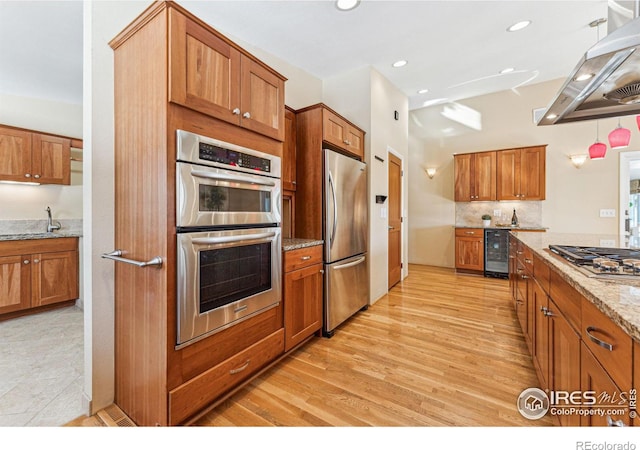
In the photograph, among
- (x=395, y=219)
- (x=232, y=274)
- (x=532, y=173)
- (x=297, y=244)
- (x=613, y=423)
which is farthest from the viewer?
(x=532, y=173)

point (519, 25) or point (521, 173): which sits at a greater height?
point (519, 25)

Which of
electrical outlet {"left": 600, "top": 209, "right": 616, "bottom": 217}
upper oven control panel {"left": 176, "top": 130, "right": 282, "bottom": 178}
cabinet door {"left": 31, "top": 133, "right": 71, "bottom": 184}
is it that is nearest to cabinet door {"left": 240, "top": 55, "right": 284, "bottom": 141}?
upper oven control panel {"left": 176, "top": 130, "right": 282, "bottom": 178}

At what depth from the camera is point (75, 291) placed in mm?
3418

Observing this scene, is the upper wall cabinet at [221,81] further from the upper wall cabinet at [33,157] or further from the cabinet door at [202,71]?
the upper wall cabinet at [33,157]

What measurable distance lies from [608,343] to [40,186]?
548cm

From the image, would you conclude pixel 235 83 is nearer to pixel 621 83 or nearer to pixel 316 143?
pixel 316 143

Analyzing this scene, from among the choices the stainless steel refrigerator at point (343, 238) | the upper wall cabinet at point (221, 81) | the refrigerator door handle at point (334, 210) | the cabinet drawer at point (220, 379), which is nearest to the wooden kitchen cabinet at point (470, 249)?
the stainless steel refrigerator at point (343, 238)

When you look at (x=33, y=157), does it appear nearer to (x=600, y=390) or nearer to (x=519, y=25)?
(x=600, y=390)

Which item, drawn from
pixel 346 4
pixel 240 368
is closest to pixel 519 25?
pixel 346 4

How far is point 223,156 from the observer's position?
157 cm

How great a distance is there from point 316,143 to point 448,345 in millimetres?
2249

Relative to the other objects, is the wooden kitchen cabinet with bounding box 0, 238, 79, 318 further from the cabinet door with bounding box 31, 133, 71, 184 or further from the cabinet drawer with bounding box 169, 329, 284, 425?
the cabinet drawer with bounding box 169, 329, 284, 425

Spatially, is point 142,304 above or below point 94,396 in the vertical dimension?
above

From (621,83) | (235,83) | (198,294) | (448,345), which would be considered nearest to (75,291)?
(198,294)
